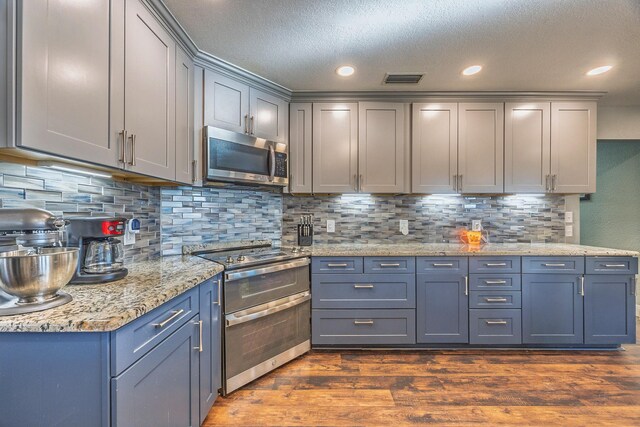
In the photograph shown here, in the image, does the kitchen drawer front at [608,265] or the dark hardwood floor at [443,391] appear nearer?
the dark hardwood floor at [443,391]

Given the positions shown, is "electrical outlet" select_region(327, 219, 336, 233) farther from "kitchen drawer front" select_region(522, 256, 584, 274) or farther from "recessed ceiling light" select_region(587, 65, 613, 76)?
"recessed ceiling light" select_region(587, 65, 613, 76)

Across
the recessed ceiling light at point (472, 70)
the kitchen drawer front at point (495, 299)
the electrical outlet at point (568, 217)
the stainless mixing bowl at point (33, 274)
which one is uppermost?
the recessed ceiling light at point (472, 70)

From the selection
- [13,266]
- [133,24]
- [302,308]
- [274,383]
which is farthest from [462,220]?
[13,266]

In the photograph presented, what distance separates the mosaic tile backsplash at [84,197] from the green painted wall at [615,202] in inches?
167

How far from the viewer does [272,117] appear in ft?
8.44

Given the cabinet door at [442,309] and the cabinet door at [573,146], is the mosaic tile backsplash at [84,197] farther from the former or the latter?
the cabinet door at [573,146]

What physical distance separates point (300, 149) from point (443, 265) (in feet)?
5.12

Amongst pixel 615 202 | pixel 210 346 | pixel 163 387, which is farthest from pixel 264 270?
pixel 615 202

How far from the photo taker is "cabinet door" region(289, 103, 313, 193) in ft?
8.91

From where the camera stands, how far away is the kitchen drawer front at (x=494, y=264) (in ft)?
8.11

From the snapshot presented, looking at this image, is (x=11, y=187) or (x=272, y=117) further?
(x=272, y=117)

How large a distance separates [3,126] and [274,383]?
1.90 metres

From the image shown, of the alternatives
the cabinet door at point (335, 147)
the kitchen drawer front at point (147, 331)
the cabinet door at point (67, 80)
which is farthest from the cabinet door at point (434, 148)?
the cabinet door at point (67, 80)

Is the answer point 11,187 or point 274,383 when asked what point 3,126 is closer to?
point 11,187
